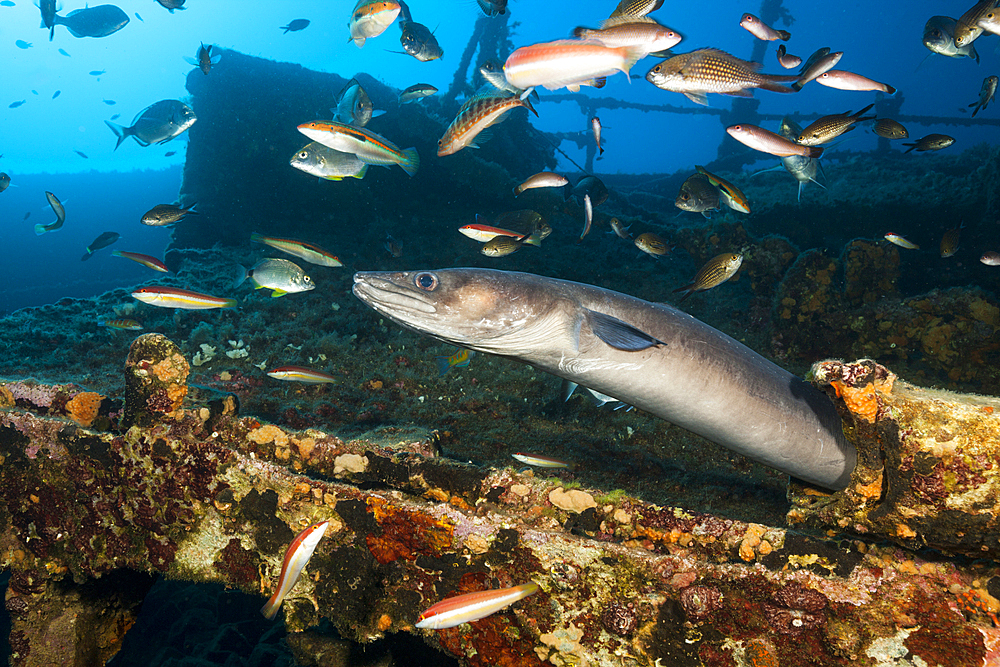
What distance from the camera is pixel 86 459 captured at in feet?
9.96

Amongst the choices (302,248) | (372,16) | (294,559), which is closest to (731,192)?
(372,16)

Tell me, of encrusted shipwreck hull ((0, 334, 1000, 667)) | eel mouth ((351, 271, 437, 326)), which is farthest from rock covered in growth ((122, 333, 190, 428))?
eel mouth ((351, 271, 437, 326))

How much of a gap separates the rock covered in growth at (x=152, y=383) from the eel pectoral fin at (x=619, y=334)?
9.41ft

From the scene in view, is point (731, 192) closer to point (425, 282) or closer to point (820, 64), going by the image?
point (820, 64)

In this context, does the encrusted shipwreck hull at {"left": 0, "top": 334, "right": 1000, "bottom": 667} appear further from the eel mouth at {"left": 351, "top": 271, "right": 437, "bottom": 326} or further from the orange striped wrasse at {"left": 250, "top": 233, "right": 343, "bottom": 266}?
the orange striped wrasse at {"left": 250, "top": 233, "right": 343, "bottom": 266}

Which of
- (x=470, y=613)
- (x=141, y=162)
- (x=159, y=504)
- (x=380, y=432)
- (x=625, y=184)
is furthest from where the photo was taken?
(x=141, y=162)

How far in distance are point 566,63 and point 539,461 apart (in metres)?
2.63

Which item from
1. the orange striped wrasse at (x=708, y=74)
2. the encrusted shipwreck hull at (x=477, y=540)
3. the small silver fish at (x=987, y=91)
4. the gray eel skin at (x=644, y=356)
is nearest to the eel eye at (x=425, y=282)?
the gray eel skin at (x=644, y=356)

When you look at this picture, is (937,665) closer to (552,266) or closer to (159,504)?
(159,504)

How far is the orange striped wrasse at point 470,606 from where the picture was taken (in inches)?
71.9

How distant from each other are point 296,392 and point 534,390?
286cm

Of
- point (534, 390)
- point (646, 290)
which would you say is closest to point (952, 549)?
point (534, 390)

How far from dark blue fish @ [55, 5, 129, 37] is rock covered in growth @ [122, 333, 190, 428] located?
10.6m

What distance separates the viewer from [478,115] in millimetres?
3613
